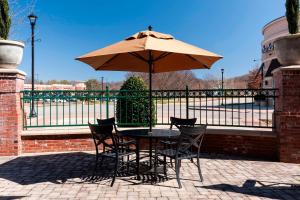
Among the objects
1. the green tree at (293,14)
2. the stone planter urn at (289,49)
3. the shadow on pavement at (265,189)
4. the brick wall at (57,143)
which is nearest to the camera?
the shadow on pavement at (265,189)

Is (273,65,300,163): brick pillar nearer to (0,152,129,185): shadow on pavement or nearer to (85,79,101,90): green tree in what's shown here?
(0,152,129,185): shadow on pavement

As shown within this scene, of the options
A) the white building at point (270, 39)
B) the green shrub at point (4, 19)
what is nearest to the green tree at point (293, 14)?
the green shrub at point (4, 19)

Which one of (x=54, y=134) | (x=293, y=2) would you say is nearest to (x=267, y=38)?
(x=293, y=2)

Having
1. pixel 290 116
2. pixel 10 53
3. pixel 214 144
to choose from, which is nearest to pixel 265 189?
pixel 290 116

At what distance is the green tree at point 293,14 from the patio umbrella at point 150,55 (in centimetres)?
216

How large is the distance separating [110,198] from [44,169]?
235cm

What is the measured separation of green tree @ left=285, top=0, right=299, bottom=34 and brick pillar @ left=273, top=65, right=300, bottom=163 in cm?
99

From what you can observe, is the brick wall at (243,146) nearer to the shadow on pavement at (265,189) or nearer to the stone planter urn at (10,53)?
the shadow on pavement at (265,189)

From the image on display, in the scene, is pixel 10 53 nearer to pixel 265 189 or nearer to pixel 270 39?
pixel 265 189

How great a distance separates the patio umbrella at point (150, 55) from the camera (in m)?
4.64

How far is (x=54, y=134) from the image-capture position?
742 cm

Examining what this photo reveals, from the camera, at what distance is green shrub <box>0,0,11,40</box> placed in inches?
280

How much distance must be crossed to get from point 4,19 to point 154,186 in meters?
5.69

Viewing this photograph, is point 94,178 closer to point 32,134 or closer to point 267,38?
point 32,134
